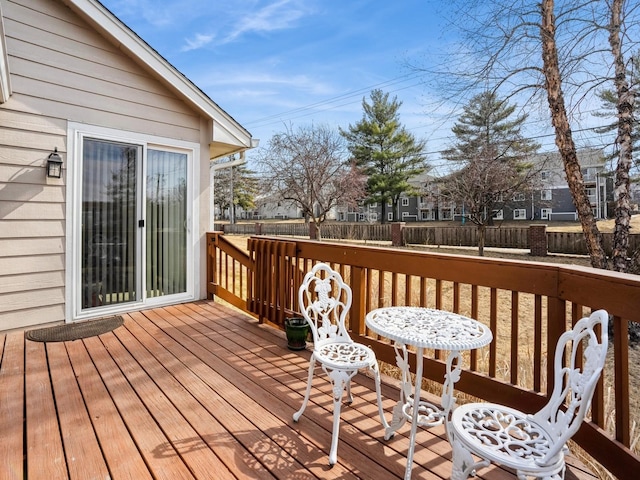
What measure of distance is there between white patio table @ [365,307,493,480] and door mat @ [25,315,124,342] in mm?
3099

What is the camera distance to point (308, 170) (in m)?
15.2

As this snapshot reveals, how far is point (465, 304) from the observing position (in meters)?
7.24

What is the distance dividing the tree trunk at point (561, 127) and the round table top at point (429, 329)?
503cm

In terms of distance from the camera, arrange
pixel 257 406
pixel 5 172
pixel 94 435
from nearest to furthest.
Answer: pixel 94 435 < pixel 257 406 < pixel 5 172

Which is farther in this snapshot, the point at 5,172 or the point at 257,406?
the point at 5,172

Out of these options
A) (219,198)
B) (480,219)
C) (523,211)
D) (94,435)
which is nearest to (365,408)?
(94,435)

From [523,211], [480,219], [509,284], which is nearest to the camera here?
[509,284]

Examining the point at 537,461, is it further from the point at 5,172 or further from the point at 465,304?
the point at 465,304

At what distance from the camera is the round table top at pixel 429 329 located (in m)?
1.52

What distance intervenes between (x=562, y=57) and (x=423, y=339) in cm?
661

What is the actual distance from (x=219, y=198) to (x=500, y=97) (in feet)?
94.7

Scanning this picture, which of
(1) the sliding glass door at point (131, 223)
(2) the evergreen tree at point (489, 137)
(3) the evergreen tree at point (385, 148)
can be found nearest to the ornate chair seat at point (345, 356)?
(1) the sliding glass door at point (131, 223)

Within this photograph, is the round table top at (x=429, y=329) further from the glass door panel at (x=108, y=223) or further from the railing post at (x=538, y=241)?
the railing post at (x=538, y=241)

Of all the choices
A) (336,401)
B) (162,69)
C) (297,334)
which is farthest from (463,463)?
(162,69)
